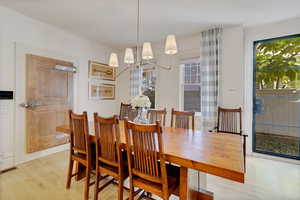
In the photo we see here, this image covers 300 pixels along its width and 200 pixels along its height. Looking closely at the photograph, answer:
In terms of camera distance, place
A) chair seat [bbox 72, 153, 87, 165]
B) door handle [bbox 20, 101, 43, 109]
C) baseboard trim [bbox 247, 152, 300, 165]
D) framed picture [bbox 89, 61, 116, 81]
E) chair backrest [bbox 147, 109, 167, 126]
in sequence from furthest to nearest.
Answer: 1. framed picture [bbox 89, 61, 116, 81]
2. baseboard trim [bbox 247, 152, 300, 165]
3. door handle [bbox 20, 101, 43, 109]
4. chair backrest [bbox 147, 109, 167, 126]
5. chair seat [bbox 72, 153, 87, 165]

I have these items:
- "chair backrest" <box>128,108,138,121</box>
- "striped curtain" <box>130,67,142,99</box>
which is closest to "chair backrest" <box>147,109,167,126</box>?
"chair backrest" <box>128,108,138,121</box>

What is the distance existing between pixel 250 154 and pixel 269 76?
163 centimetres

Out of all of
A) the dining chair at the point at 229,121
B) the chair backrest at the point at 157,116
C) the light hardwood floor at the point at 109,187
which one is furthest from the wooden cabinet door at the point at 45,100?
the dining chair at the point at 229,121

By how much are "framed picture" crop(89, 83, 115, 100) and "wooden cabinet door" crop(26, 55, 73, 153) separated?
582mm

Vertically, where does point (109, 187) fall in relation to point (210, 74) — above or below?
below

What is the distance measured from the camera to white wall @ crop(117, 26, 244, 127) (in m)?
3.04

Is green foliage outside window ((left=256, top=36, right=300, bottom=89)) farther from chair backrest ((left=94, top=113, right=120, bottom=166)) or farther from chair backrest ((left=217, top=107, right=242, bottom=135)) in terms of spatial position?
chair backrest ((left=94, top=113, right=120, bottom=166))

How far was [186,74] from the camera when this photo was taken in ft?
12.2

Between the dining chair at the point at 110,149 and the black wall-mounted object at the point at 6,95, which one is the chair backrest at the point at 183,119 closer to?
the dining chair at the point at 110,149

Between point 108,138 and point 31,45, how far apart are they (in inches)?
98.9

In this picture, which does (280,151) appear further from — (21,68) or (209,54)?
(21,68)

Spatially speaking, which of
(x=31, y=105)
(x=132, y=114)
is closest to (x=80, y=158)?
(x=132, y=114)

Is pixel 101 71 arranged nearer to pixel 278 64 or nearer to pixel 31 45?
pixel 31 45

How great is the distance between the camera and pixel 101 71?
13.6 feet
